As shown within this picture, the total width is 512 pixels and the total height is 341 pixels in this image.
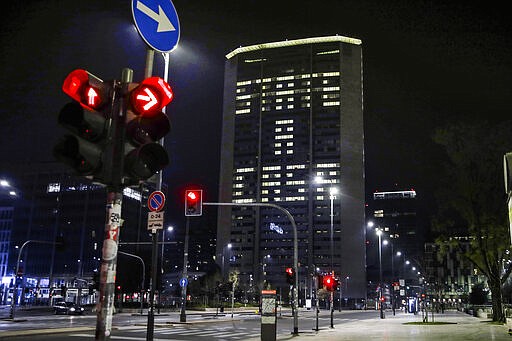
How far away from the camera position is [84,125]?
5.06 metres

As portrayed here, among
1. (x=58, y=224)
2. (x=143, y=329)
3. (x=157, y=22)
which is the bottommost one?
(x=143, y=329)

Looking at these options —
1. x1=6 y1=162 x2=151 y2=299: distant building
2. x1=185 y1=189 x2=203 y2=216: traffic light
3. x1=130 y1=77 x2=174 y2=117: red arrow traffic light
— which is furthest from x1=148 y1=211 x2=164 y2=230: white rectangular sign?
x1=6 y1=162 x2=151 y2=299: distant building

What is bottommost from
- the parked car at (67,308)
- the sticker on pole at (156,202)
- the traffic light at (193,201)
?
the parked car at (67,308)

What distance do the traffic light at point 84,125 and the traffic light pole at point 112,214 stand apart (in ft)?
0.27

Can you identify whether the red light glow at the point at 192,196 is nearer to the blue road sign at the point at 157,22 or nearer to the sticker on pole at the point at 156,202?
the sticker on pole at the point at 156,202

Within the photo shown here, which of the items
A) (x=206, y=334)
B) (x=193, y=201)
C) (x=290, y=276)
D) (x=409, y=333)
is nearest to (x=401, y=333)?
(x=409, y=333)

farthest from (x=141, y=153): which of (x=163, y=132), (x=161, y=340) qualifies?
(x=161, y=340)

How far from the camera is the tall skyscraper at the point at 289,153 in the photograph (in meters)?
178

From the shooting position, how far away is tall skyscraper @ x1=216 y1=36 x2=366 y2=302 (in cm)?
17838

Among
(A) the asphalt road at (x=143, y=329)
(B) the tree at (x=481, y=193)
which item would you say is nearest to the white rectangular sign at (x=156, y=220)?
(A) the asphalt road at (x=143, y=329)

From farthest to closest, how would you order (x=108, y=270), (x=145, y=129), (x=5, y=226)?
(x=5, y=226) < (x=145, y=129) < (x=108, y=270)

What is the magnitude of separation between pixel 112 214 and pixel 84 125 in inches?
38.1

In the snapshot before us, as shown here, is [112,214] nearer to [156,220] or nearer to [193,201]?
[156,220]

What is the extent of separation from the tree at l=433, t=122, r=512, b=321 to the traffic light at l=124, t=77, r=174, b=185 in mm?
36039
